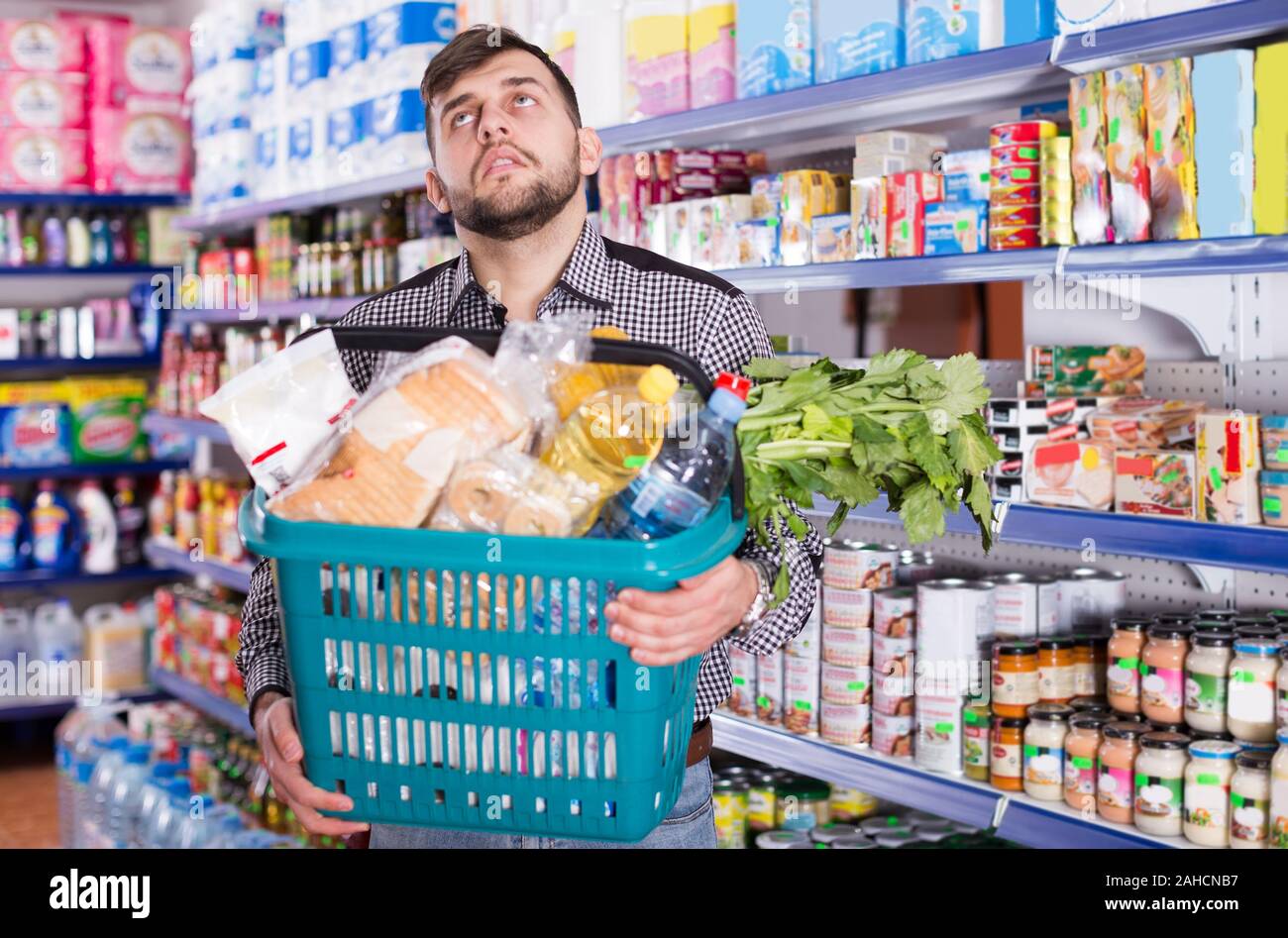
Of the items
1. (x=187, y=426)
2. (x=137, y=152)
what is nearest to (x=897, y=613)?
(x=187, y=426)

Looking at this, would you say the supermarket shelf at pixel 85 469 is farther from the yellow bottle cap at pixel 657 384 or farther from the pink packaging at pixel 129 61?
the yellow bottle cap at pixel 657 384

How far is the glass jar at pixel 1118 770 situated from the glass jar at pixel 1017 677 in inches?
7.7

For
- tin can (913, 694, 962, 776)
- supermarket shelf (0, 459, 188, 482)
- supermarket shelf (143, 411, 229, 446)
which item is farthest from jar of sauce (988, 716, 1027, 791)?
supermarket shelf (0, 459, 188, 482)

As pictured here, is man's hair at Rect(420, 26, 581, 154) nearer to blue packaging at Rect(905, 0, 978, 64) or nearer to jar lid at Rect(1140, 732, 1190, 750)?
blue packaging at Rect(905, 0, 978, 64)

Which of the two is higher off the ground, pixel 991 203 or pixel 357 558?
pixel 991 203

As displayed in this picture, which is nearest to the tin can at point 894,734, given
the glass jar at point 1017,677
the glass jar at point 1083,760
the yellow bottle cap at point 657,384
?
the glass jar at point 1017,677

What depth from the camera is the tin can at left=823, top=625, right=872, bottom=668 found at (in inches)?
113

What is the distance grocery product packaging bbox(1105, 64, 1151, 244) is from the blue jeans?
44.4 inches

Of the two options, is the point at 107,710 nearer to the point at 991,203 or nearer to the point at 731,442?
the point at 991,203

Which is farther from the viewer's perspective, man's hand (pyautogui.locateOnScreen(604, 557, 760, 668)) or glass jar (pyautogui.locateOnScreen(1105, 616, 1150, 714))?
glass jar (pyautogui.locateOnScreen(1105, 616, 1150, 714))

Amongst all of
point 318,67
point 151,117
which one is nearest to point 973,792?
point 318,67
